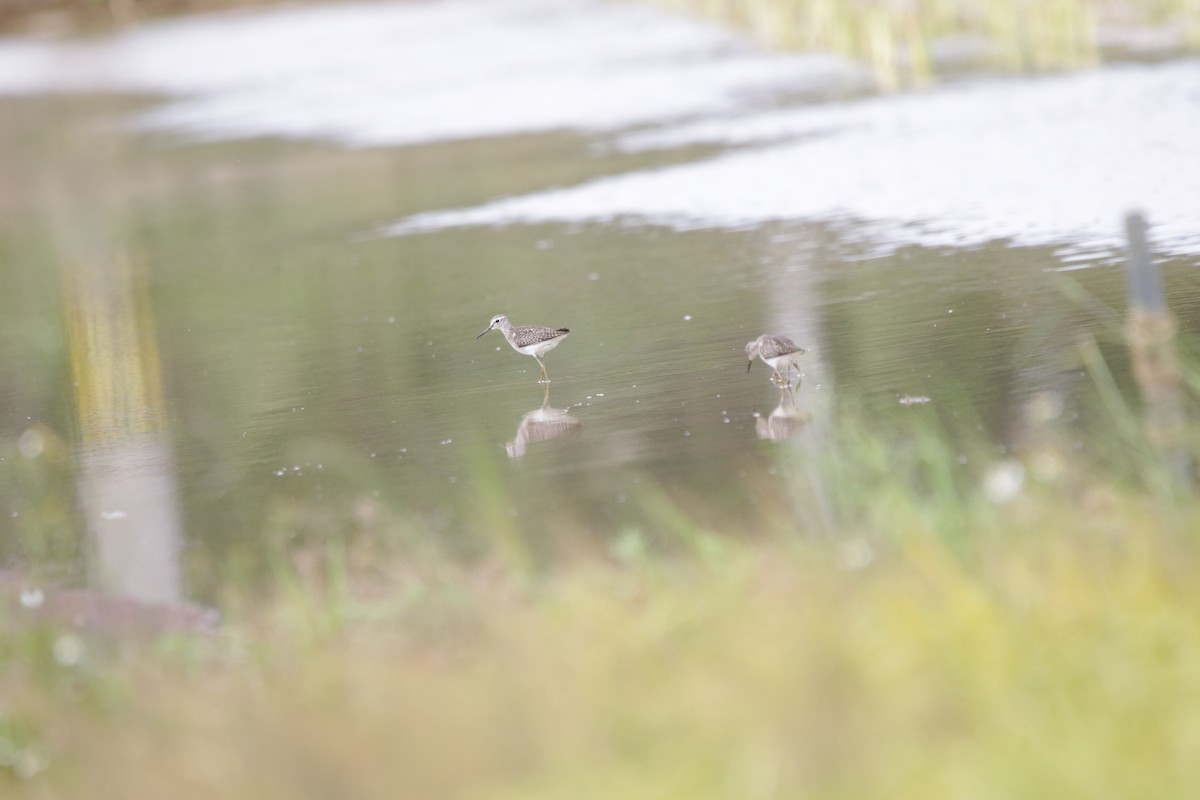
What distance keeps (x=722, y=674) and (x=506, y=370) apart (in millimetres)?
6192

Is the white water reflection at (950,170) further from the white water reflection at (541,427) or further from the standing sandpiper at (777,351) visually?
the white water reflection at (541,427)

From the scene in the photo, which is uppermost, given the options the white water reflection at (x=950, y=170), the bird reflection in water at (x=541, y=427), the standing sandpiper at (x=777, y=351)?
the standing sandpiper at (x=777, y=351)

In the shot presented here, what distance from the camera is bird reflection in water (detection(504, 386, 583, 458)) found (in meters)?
9.82

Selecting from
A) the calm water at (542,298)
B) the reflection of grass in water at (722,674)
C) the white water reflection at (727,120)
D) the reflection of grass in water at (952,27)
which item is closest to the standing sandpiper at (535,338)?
the calm water at (542,298)

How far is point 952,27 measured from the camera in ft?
96.9

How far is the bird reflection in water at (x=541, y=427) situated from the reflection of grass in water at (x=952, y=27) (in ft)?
47.5

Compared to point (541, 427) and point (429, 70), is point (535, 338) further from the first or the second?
point (429, 70)

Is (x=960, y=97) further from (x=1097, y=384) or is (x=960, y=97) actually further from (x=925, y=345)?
(x=1097, y=384)

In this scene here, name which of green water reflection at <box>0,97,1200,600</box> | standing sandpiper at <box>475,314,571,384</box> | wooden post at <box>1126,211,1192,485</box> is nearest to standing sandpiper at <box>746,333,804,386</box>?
green water reflection at <box>0,97,1200,600</box>

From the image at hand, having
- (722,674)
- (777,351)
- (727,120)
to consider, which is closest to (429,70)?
(727,120)

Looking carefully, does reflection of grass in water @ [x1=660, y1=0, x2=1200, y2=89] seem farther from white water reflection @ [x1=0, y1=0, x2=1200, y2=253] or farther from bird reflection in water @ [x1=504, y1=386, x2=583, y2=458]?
bird reflection in water @ [x1=504, y1=386, x2=583, y2=458]

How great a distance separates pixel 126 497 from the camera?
9.84 metres

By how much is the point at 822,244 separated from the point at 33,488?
21.5 feet

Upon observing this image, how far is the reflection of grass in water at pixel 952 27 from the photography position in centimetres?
2433
